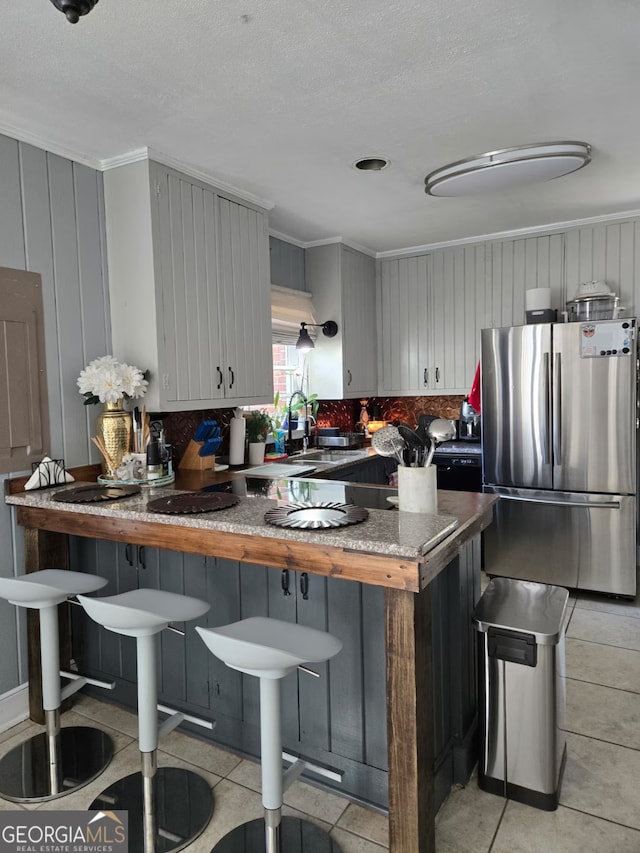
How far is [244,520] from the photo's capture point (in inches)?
75.6

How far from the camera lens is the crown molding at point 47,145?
2.46 m

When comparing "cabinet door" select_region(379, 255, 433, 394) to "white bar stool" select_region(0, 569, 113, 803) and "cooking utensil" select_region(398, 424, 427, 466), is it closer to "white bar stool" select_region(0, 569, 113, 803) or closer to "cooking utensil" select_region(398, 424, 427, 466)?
"cooking utensil" select_region(398, 424, 427, 466)

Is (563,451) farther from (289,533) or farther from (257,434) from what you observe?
(289,533)

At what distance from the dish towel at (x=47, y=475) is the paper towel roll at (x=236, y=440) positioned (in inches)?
46.4

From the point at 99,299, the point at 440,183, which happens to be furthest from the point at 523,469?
the point at 99,299

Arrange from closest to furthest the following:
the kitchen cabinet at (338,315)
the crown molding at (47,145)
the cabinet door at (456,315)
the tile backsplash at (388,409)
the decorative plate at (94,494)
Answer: the decorative plate at (94,494)
the crown molding at (47,145)
the kitchen cabinet at (338,315)
the cabinet door at (456,315)
the tile backsplash at (388,409)

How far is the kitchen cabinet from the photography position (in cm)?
449

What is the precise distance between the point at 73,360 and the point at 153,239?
70 cm

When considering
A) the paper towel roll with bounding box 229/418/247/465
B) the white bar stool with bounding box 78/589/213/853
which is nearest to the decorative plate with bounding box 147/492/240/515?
the white bar stool with bounding box 78/589/213/853

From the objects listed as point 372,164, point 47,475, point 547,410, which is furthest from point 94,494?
point 547,410

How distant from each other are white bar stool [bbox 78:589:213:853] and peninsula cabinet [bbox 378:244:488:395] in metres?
3.34

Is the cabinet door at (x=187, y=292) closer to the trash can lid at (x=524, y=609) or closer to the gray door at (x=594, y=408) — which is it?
the trash can lid at (x=524, y=609)

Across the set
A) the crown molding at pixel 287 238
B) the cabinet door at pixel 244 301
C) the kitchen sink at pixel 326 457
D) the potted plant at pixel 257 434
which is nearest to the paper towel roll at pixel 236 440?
the potted plant at pixel 257 434

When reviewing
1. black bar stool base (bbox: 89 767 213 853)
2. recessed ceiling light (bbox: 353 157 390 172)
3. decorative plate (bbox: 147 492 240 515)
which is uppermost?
recessed ceiling light (bbox: 353 157 390 172)
